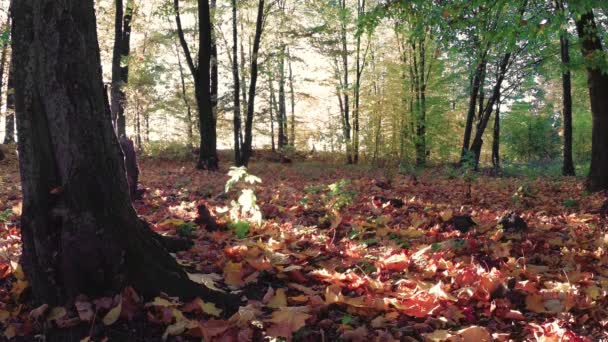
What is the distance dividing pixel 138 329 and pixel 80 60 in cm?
→ 181

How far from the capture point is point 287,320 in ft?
9.75

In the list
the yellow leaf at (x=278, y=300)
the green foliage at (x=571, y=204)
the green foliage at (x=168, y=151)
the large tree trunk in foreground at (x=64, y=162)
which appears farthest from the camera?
the green foliage at (x=168, y=151)

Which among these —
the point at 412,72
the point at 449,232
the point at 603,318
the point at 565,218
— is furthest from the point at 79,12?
the point at 412,72

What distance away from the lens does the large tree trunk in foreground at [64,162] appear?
3.09 metres

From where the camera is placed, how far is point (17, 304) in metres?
3.31

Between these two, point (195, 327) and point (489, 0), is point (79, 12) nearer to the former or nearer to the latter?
point (195, 327)

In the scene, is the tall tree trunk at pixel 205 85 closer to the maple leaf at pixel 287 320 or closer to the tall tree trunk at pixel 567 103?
the tall tree trunk at pixel 567 103

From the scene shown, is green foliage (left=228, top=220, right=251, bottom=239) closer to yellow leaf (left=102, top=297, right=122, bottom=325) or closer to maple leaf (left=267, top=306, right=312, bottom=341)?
maple leaf (left=267, top=306, right=312, bottom=341)

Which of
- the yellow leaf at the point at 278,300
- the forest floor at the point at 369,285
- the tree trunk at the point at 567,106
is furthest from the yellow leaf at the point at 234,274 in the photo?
the tree trunk at the point at 567,106

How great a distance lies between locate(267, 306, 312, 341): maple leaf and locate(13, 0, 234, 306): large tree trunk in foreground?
0.92 meters

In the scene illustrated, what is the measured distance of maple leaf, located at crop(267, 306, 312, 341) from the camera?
2848mm

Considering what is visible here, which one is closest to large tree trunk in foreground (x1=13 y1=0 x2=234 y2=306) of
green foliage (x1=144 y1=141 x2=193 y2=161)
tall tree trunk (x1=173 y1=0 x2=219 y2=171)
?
tall tree trunk (x1=173 y1=0 x2=219 y2=171)

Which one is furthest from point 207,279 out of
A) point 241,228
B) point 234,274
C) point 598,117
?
point 598,117

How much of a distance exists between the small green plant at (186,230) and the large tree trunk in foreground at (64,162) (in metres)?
2.00
